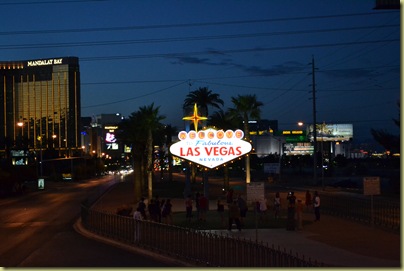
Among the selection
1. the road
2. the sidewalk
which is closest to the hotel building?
the road

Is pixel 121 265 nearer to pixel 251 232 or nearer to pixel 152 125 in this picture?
pixel 251 232

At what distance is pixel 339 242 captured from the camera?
931 inches

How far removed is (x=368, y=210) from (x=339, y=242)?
36.5 ft

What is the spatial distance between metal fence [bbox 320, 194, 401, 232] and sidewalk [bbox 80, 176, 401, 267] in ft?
2.42

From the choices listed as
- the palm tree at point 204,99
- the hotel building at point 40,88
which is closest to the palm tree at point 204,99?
the palm tree at point 204,99

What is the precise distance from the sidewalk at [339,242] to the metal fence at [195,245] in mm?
1578

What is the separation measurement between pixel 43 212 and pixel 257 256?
104ft

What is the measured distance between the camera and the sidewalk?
19.0 m

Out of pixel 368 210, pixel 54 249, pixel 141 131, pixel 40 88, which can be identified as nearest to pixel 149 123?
pixel 141 131

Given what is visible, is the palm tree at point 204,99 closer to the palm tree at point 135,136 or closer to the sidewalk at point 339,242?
the palm tree at point 135,136

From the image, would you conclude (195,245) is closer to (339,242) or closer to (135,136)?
(339,242)

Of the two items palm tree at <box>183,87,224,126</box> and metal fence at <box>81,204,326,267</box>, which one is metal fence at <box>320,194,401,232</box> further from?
palm tree at <box>183,87,224,126</box>

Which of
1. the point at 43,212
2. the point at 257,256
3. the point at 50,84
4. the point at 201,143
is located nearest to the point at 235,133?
the point at 201,143

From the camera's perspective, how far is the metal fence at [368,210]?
29203mm
